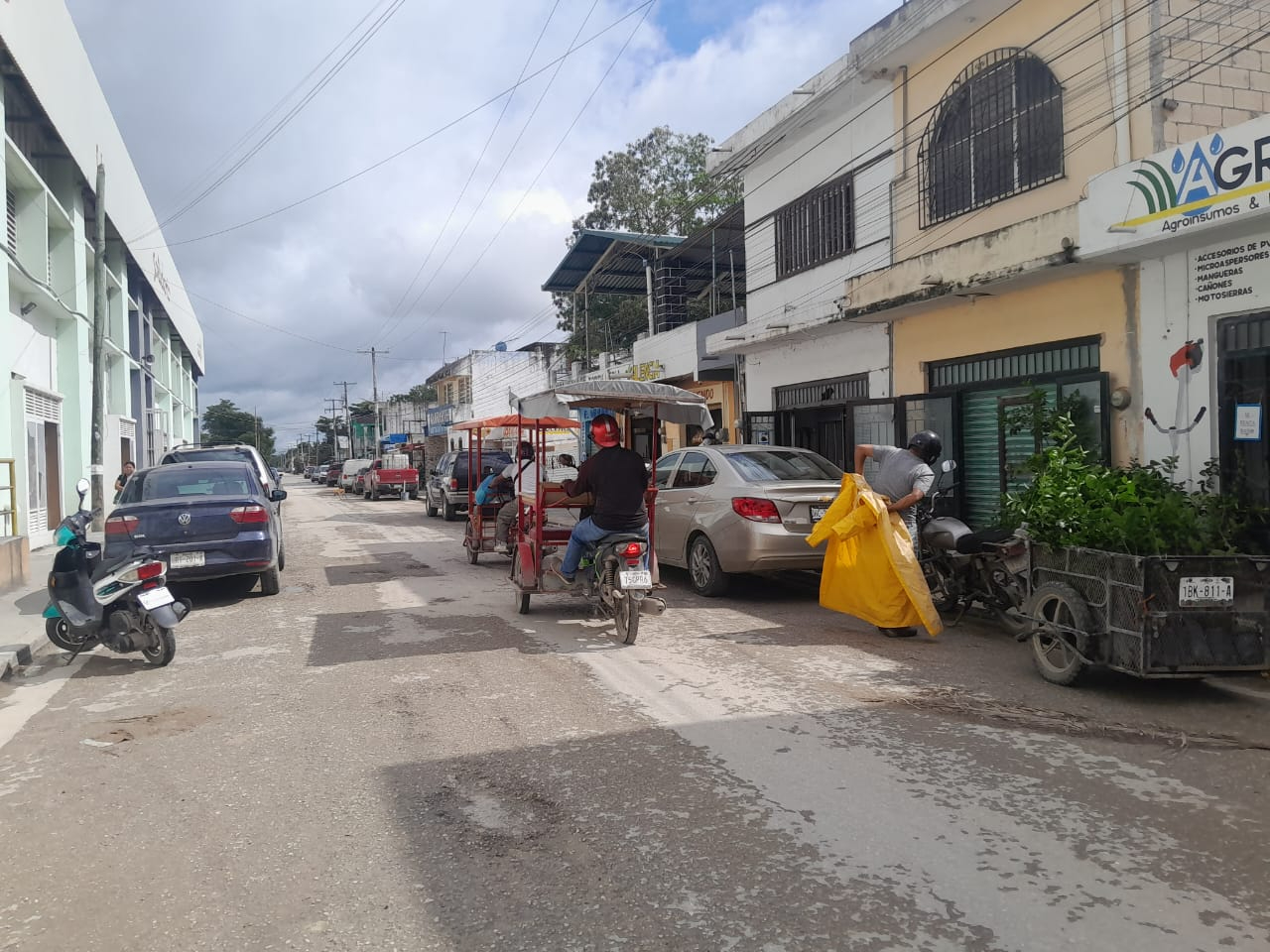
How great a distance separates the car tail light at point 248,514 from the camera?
9570 mm

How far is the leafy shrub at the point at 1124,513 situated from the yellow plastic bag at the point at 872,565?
91 cm

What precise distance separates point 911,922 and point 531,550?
238 inches

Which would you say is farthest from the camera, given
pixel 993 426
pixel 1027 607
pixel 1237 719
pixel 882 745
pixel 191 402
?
pixel 191 402

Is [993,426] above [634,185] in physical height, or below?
below

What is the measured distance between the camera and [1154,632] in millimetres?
5520

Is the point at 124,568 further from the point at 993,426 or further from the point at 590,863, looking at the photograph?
the point at 993,426

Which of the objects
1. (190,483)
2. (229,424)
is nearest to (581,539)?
(190,483)

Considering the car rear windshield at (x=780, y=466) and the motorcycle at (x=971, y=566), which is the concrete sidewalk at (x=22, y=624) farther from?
the motorcycle at (x=971, y=566)

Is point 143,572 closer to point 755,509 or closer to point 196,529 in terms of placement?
point 196,529

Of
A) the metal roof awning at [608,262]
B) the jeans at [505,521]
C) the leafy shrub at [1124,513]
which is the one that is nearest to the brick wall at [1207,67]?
the leafy shrub at [1124,513]

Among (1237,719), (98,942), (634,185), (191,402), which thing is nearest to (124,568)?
(98,942)

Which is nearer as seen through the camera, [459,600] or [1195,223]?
[1195,223]

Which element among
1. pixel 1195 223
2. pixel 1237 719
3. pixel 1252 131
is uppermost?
pixel 1252 131

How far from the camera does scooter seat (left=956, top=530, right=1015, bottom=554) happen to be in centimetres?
755
